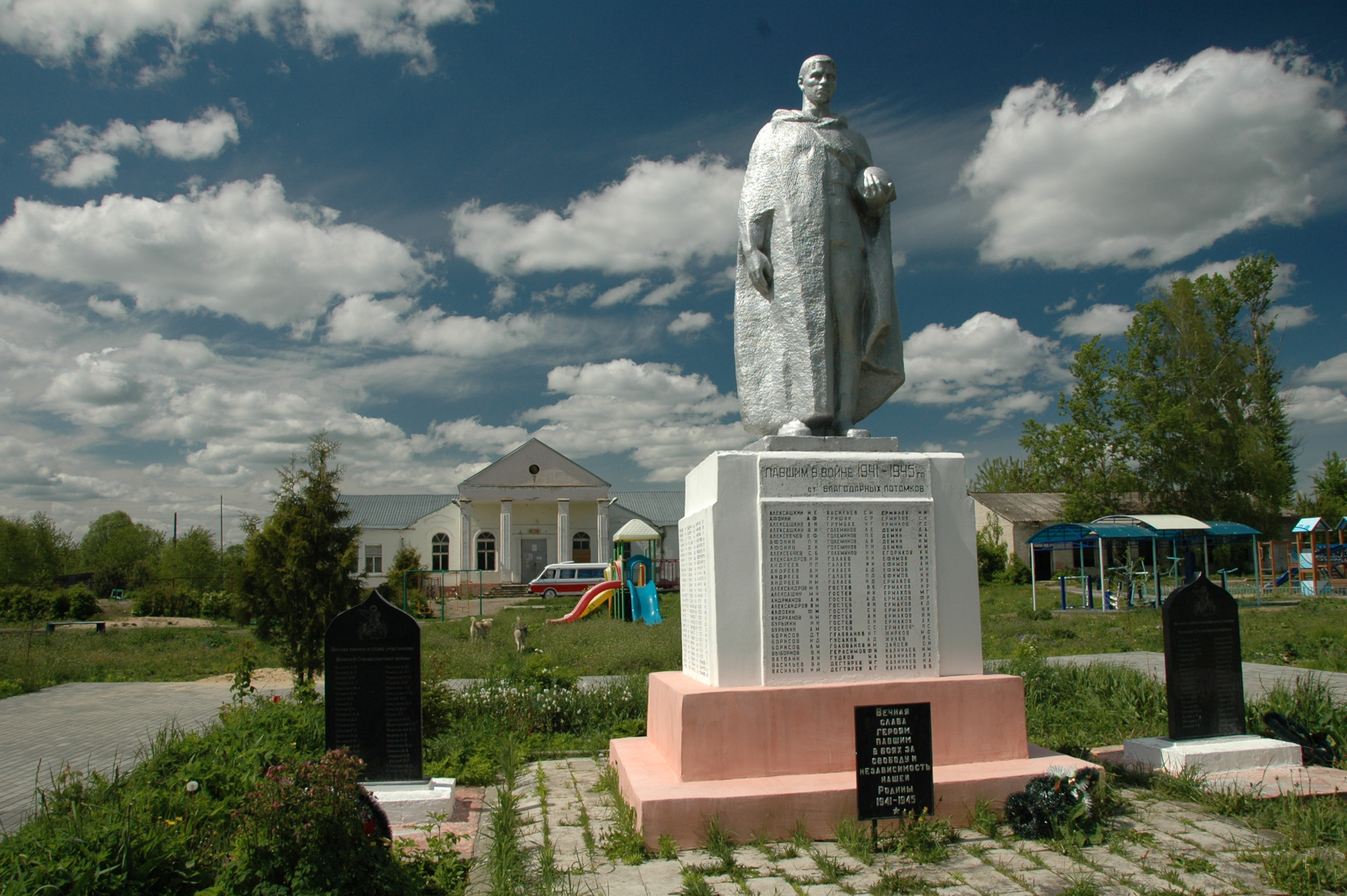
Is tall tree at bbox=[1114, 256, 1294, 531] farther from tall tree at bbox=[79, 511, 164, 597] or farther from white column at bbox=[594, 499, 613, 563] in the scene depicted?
tall tree at bbox=[79, 511, 164, 597]

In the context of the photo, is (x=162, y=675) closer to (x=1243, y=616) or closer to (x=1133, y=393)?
(x=1243, y=616)

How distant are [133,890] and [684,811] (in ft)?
7.59

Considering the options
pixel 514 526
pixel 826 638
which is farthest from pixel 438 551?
pixel 826 638

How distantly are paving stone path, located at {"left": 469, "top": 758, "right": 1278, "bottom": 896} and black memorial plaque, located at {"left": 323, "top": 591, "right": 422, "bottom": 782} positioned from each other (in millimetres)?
927

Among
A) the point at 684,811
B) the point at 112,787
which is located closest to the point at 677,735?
the point at 684,811

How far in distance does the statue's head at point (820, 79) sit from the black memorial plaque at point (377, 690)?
4277 millimetres

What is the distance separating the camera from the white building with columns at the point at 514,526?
36.9 metres

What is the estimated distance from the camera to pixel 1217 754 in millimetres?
5078

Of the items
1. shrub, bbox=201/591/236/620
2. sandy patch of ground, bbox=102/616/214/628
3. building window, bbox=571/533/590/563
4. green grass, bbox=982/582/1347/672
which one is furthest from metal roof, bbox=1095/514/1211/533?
shrub, bbox=201/591/236/620

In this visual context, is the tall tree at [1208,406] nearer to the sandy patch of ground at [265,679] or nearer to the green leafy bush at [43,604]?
the sandy patch of ground at [265,679]

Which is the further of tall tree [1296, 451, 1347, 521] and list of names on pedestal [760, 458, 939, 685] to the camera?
tall tree [1296, 451, 1347, 521]

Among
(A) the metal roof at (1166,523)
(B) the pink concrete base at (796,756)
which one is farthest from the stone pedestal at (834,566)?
(A) the metal roof at (1166,523)

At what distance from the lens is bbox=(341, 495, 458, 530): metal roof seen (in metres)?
40.7

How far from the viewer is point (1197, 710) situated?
5.31 metres
